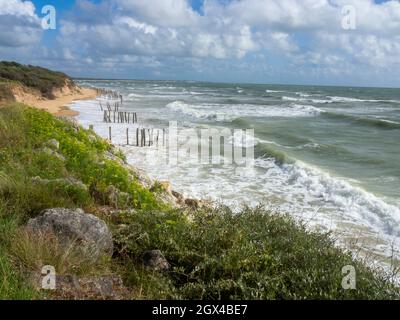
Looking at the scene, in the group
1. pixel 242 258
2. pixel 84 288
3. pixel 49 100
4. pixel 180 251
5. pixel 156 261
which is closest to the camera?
pixel 84 288

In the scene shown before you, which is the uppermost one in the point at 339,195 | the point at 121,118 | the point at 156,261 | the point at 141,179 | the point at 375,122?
the point at 121,118

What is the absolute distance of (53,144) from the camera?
934 cm

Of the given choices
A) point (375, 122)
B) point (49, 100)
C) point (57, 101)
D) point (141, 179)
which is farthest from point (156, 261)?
point (49, 100)

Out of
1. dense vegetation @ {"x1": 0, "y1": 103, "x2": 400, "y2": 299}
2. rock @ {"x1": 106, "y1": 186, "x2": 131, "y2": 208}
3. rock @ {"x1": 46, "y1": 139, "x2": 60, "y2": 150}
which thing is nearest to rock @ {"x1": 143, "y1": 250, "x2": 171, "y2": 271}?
dense vegetation @ {"x1": 0, "y1": 103, "x2": 400, "y2": 299}

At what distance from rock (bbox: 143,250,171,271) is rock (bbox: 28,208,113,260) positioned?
45cm

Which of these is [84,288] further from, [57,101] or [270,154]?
[57,101]

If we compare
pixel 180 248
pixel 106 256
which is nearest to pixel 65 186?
pixel 106 256

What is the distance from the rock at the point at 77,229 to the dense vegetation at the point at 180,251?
0.17 metres

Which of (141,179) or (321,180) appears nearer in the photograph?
(141,179)

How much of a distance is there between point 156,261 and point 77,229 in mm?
1003

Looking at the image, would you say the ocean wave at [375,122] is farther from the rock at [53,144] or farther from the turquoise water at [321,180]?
the rock at [53,144]

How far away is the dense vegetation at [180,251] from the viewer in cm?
412

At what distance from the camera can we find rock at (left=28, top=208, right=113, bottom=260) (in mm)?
4547
